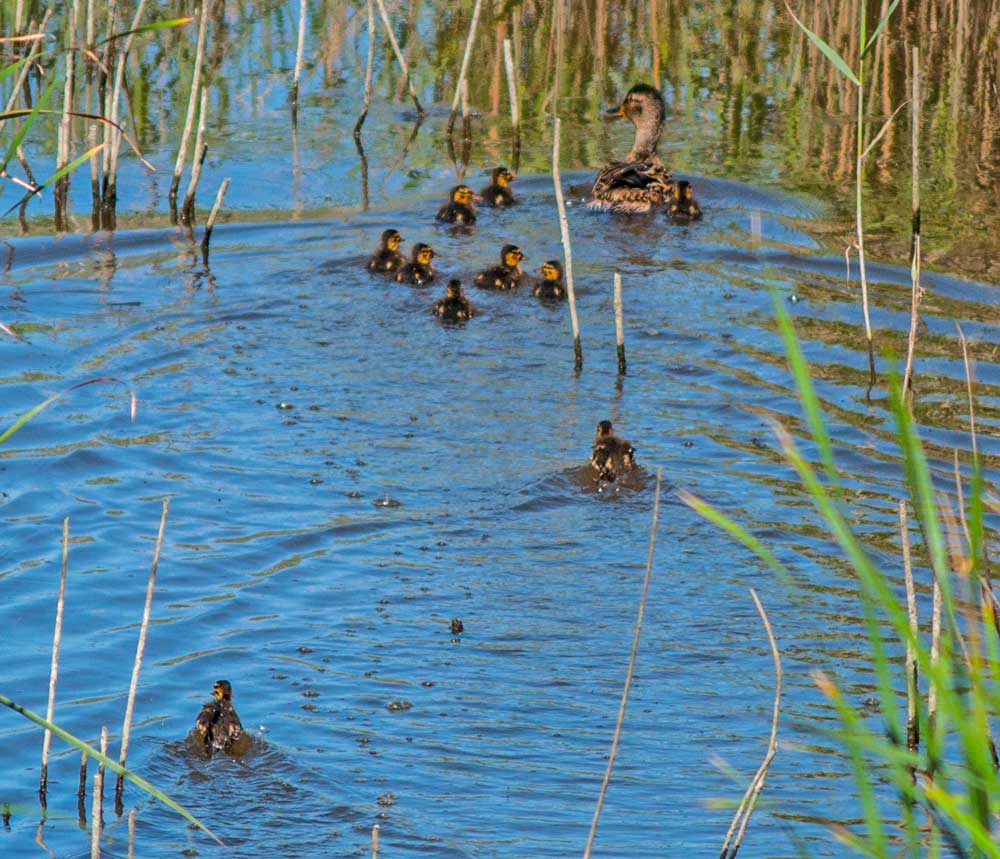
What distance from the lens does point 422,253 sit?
32.9 feet

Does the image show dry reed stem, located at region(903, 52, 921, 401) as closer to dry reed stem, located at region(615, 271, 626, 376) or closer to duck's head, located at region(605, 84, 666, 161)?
dry reed stem, located at region(615, 271, 626, 376)

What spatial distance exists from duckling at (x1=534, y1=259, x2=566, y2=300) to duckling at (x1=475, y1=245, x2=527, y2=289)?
153 mm

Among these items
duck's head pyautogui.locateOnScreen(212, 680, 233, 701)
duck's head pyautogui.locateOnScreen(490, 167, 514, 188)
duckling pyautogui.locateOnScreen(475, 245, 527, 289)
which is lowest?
duck's head pyautogui.locateOnScreen(212, 680, 233, 701)

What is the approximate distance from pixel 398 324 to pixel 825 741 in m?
4.67

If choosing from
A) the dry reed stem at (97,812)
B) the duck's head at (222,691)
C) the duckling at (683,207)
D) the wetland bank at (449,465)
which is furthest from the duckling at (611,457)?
the duckling at (683,207)

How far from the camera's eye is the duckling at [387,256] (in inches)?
393

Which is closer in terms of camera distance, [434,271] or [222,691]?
[222,691]

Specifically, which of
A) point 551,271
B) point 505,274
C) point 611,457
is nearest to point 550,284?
point 551,271

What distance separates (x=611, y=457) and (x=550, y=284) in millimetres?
2868

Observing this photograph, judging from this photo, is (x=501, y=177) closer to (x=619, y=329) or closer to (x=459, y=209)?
(x=459, y=209)

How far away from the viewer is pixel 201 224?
11.0m

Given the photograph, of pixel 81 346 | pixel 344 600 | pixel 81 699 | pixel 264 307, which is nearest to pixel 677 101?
pixel 264 307

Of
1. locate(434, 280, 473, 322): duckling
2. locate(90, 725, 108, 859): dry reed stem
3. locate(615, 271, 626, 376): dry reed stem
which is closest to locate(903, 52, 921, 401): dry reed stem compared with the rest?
locate(615, 271, 626, 376): dry reed stem

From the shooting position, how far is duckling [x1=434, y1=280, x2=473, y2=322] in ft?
31.0
